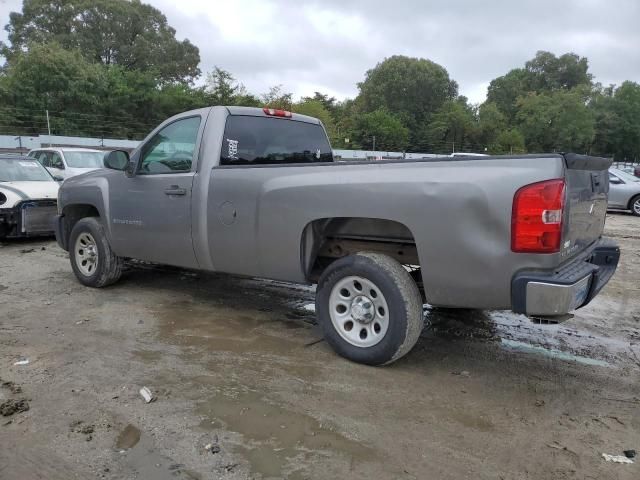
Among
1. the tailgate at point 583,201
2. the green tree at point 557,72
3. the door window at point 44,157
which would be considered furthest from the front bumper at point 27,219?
the green tree at point 557,72

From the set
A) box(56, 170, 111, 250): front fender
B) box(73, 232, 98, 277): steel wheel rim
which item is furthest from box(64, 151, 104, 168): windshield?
box(73, 232, 98, 277): steel wheel rim

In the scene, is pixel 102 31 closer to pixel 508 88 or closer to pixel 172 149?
pixel 172 149

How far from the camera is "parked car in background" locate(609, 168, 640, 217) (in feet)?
52.6

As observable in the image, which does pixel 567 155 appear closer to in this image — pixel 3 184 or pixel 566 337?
pixel 566 337

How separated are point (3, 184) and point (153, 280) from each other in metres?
4.42

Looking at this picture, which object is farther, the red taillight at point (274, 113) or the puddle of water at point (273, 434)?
the red taillight at point (274, 113)

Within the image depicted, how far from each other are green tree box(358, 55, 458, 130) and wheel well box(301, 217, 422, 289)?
3116 inches

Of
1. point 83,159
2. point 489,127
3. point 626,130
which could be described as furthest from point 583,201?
point 626,130

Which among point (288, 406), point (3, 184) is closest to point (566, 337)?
point (288, 406)

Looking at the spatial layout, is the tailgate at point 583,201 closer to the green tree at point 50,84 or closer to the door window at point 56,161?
the door window at point 56,161

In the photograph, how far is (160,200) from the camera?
5.10 metres

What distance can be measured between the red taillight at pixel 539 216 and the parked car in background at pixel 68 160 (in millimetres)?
12559

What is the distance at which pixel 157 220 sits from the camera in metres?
5.14

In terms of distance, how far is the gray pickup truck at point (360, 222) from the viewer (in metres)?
3.19
